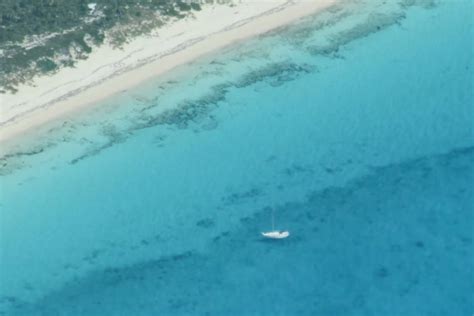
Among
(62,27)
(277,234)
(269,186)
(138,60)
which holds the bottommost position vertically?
(277,234)

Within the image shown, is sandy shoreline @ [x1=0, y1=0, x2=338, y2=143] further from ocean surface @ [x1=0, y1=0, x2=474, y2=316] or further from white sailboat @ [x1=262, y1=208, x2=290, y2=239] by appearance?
white sailboat @ [x1=262, y1=208, x2=290, y2=239]

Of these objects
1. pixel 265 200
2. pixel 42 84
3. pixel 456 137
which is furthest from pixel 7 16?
pixel 456 137

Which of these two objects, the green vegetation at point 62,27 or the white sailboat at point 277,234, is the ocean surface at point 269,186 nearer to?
the white sailboat at point 277,234

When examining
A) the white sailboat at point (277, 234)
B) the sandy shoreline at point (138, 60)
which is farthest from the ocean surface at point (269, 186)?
the sandy shoreline at point (138, 60)

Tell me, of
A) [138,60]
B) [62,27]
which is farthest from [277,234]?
[62,27]

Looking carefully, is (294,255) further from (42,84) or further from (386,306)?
(42,84)

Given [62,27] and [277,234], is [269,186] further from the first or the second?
[62,27]
